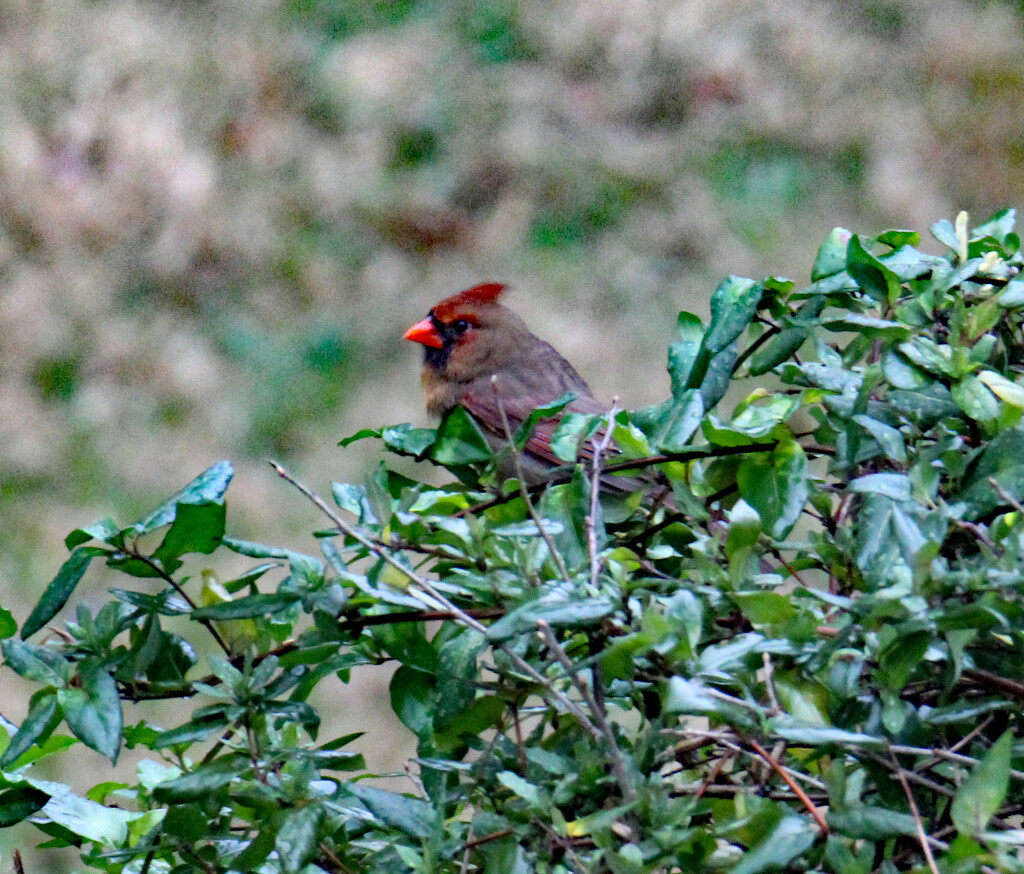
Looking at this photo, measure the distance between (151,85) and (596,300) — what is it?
169cm

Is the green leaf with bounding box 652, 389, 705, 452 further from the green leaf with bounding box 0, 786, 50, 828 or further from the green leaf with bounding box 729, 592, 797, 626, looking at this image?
the green leaf with bounding box 0, 786, 50, 828

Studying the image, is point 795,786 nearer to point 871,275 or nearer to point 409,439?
point 871,275

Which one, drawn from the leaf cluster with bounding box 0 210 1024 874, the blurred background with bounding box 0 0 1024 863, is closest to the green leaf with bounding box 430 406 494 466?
the leaf cluster with bounding box 0 210 1024 874

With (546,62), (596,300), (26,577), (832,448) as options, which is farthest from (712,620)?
(546,62)

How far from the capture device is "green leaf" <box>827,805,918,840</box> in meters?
0.84

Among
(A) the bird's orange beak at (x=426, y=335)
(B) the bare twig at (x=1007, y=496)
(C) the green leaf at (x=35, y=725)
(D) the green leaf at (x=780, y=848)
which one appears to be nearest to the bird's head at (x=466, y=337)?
(A) the bird's orange beak at (x=426, y=335)

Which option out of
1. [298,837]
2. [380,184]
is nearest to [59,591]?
[298,837]

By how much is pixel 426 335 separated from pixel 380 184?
1.58 metres

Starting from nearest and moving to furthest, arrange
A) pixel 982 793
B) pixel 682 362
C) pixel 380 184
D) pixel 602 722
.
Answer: pixel 982 793 < pixel 602 722 < pixel 682 362 < pixel 380 184

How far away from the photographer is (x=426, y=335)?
3209 mm

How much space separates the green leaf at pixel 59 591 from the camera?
110 centimetres

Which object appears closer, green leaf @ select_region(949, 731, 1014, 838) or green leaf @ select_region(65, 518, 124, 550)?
green leaf @ select_region(949, 731, 1014, 838)

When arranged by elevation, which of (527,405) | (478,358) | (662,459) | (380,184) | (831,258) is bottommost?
(662,459)

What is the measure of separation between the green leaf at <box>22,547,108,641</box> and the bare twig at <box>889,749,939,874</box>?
0.60 meters
